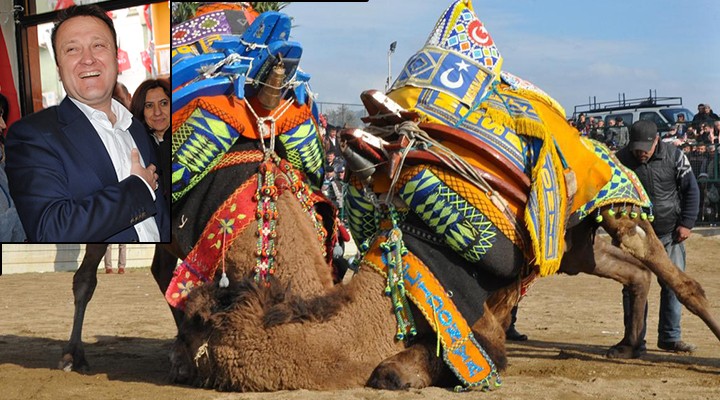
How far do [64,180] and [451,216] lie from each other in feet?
7.26

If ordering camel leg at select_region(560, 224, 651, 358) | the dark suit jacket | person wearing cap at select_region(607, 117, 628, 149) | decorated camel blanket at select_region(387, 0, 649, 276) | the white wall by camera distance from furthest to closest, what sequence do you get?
person wearing cap at select_region(607, 117, 628, 149) → the white wall → camel leg at select_region(560, 224, 651, 358) → decorated camel blanket at select_region(387, 0, 649, 276) → the dark suit jacket

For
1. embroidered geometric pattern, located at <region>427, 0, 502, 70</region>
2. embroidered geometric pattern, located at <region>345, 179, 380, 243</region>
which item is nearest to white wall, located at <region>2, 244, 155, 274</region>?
embroidered geometric pattern, located at <region>345, 179, 380, 243</region>

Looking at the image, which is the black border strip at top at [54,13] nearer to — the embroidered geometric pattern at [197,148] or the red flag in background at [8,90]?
the red flag in background at [8,90]

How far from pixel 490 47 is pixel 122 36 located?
264 centimetres

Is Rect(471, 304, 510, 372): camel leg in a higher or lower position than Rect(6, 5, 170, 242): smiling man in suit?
lower

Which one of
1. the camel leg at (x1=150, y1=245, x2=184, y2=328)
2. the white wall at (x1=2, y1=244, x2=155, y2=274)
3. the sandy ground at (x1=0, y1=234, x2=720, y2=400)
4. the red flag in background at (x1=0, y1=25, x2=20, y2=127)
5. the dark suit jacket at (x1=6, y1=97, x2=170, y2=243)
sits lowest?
the white wall at (x1=2, y1=244, x2=155, y2=274)

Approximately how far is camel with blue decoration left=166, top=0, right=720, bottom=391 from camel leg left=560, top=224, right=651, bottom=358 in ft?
0.82

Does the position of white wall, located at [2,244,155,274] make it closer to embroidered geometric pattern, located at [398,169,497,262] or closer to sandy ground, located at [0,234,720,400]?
sandy ground, located at [0,234,720,400]

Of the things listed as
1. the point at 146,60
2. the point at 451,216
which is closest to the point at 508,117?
the point at 451,216

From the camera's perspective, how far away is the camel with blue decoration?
535 cm

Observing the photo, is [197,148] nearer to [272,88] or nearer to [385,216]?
[272,88]

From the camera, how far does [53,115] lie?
4.95m

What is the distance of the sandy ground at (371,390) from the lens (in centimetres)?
570

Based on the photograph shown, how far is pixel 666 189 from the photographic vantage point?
8234mm
